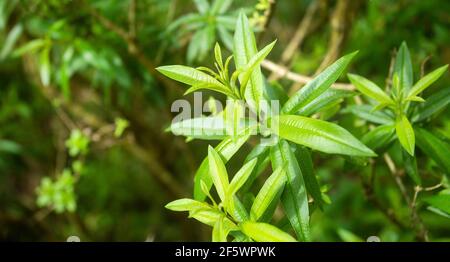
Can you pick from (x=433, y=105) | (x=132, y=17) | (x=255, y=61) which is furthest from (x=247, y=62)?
(x=132, y=17)

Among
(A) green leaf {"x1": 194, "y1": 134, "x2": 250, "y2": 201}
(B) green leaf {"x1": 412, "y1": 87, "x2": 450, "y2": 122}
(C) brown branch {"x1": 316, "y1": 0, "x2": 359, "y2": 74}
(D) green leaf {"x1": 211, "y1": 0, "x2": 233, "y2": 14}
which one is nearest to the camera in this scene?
(A) green leaf {"x1": 194, "y1": 134, "x2": 250, "y2": 201}

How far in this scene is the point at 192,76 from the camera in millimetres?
836

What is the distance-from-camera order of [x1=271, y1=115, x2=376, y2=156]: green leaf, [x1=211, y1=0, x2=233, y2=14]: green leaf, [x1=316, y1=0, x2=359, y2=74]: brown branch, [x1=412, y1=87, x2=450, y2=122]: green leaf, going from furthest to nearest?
[x1=316, y1=0, x2=359, y2=74]: brown branch
[x1=211, y1=0, x2=233, y2=14]: green leaf
[x1=412, y1=87, x2=450, y2=122]: green leaf
[x1=271, y1=115, x2=376, y2=156]: green leaf

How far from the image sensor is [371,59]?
183 centimetres

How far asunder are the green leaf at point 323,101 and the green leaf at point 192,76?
17cm

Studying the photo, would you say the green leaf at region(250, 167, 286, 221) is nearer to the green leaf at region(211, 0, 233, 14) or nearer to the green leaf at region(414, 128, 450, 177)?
the green leaf at region(414, 128, 450, 177)

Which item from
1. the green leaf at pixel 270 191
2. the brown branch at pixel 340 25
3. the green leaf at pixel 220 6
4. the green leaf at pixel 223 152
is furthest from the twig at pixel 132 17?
the green leaf at pixel 270 191

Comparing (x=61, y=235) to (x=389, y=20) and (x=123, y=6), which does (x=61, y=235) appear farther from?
(x=389, y=20)

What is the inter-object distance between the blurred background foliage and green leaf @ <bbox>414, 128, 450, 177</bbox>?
0.08 metres

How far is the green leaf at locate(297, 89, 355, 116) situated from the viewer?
88cm

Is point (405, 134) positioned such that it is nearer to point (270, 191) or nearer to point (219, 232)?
point (270, 191)

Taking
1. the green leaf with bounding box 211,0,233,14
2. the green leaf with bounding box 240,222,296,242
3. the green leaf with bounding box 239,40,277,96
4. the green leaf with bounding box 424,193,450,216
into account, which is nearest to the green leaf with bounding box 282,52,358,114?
the green leaf with bounding box 239,40,277,96

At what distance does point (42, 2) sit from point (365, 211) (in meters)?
1.60

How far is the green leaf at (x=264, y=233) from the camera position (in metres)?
0.76
